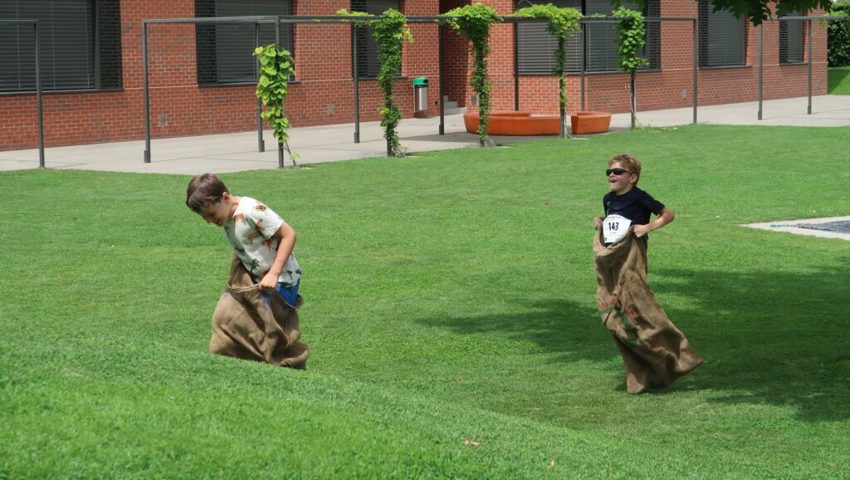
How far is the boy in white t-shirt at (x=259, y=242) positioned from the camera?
7422 mm

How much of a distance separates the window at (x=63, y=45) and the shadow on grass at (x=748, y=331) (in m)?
18.5

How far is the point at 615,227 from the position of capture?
337 inches

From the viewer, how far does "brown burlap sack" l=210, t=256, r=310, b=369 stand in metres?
7.59

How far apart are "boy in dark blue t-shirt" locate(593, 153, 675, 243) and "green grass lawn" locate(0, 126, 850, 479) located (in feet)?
3.26

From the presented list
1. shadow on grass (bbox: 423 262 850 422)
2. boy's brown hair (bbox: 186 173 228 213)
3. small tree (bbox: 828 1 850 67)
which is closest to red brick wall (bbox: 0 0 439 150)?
shadow on grass (bbox: 423 262 850 422)

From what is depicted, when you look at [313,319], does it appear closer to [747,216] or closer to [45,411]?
[45,411]

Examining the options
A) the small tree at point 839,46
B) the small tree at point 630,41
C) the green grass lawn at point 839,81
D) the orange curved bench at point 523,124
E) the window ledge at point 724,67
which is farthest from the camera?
Answer: the small tree at point 839,46

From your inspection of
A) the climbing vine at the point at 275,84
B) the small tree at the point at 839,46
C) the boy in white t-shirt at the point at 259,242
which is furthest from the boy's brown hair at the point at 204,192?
the small tree at the point at 839,46

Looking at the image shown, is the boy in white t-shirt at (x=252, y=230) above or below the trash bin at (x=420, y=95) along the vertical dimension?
below

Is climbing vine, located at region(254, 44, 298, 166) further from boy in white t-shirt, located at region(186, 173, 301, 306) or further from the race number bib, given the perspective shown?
boy in white t-shirt, located at region(186, 173, 301, 306)

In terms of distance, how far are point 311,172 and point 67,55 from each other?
8867 mm

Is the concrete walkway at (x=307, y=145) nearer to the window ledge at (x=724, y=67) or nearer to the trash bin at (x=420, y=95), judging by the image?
the trash bin at (x=420, y=95)

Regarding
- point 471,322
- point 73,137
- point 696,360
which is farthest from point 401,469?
point 73,137

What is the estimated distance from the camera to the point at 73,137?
29.5 m
